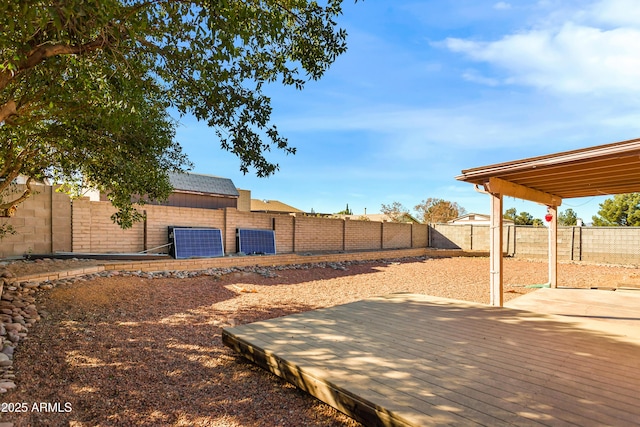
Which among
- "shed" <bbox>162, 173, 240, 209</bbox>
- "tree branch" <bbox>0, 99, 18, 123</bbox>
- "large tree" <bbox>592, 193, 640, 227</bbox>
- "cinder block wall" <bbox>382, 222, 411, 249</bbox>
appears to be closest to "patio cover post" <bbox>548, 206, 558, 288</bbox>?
"cinder block wall" <bbox>382, 222, 411, 249</bbox>

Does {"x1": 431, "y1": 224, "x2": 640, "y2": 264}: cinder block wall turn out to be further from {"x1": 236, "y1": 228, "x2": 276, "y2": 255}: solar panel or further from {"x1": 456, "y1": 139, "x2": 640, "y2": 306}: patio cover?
{"x1": 236, "y1": 228, "x2": 276, "y2": 255}: solar panel

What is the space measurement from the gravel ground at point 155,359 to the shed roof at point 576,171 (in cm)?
294

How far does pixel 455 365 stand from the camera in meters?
2.93

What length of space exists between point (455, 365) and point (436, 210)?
32.0m

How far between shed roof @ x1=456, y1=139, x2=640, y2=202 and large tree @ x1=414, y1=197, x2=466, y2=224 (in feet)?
84.2

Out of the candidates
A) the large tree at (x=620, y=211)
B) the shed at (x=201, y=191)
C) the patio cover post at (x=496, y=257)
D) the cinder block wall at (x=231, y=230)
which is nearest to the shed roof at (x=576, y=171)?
the patio cover post at (x=496, y=257)

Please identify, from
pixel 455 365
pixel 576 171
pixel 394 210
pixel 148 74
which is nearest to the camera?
pixel 455 365

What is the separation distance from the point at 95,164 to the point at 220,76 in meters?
3.76

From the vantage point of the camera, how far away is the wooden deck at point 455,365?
220 cm

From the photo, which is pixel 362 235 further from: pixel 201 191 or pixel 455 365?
pixel 455 365

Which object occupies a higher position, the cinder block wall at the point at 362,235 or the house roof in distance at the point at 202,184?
the house roof in distance at the point at 202,184

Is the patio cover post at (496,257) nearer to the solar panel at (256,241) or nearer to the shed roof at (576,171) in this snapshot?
the shed roof at (576,171)

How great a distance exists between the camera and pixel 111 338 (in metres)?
4.20

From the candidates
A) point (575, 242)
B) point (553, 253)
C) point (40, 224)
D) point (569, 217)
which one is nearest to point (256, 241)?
point (40, 224)
